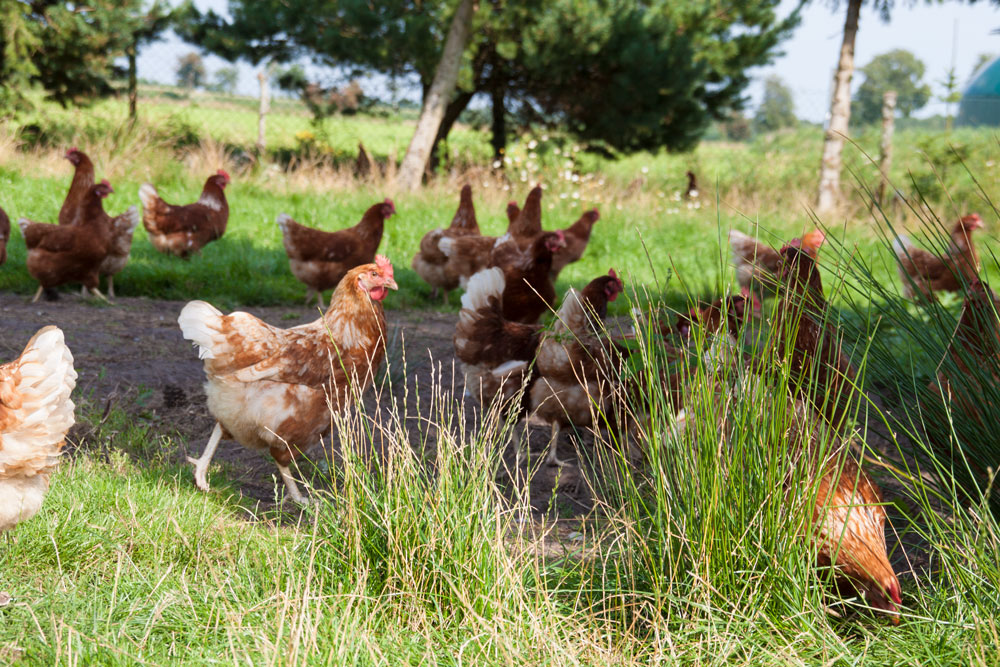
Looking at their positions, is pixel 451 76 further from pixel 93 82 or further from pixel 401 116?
pixel 93 82

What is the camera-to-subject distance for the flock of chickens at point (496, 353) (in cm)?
235

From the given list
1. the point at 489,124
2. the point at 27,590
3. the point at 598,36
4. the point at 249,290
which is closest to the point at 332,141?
the point at 489,124

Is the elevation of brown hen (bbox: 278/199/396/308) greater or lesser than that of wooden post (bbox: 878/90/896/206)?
lesser

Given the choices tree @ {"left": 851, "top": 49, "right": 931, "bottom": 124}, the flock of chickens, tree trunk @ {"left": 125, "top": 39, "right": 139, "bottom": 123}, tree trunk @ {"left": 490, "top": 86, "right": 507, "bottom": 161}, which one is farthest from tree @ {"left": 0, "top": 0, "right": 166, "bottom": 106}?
tree @ {"left": 851, "top": 49, "right": 931, "bottom": 124}

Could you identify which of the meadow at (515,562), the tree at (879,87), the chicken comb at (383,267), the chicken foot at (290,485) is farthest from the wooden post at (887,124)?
the chicken foot at (290,485)

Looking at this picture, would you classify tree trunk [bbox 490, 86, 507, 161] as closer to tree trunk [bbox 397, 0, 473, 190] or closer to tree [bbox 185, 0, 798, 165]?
tree [bbox 185, 0, 798, 165]

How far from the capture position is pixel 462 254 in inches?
290

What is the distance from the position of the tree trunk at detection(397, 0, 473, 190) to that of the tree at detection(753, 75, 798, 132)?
7067mm

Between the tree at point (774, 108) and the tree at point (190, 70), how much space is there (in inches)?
461

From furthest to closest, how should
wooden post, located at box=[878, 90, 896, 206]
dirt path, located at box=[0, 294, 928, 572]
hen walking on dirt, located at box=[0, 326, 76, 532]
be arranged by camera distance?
wooden post, located at box=[878, 90, 896, 206]
dirt path, located at box=[0, 294, 928, 572]
hen walking on dirt, located at box=[0, 326, 76, 532]

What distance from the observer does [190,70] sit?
16.0m

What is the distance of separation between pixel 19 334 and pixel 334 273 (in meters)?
2.67

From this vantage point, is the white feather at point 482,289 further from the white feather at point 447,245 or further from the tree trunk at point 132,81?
the tree trunk at point 132,81

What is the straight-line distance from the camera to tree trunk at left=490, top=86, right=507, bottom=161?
51.4 feet
